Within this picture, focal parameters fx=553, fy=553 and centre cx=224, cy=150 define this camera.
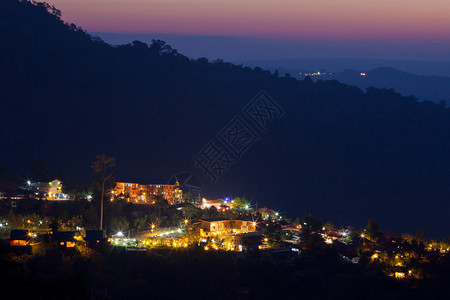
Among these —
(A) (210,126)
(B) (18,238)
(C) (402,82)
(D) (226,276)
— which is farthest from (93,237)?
(C) (402,82)

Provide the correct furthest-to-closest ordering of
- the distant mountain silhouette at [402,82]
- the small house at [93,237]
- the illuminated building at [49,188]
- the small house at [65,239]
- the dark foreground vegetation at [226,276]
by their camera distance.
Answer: the distant mountain silhouette at [402,82]
the illuminated building at [49,188]
the small house at [93,237]
the small house at [65,239]
the dark foreground vegetation at [226,276]

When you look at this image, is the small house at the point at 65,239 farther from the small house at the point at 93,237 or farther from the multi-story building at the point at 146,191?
the multi-story building at the point at 146,191

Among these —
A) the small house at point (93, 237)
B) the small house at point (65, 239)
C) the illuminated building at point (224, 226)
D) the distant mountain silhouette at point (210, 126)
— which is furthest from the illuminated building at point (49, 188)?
the distant mountain silhouette at point (210, 126)

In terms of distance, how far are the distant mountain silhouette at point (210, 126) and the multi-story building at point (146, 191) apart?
587cm

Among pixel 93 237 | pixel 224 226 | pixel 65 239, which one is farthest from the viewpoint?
pixel 224 226

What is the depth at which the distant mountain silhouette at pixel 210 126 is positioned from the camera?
91.8 ft

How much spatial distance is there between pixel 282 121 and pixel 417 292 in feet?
91.9

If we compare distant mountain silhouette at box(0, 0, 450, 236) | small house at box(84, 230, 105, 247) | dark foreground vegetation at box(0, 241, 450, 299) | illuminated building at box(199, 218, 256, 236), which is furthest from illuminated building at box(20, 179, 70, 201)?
distant mountain silhouette at box(0, 0, 450, 236)

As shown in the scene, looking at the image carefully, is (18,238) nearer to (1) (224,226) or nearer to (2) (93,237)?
(2) (93,237)

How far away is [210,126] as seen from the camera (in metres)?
37.5

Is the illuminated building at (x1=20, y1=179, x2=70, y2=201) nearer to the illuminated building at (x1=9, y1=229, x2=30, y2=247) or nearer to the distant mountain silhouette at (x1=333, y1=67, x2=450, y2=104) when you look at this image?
the illuminated building at (x1=9, y1=229, x2=30, y2=247)

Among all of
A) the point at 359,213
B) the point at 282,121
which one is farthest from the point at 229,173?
the point at 282,121

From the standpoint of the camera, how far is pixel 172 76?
4388 cm

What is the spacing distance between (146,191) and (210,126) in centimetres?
2024
